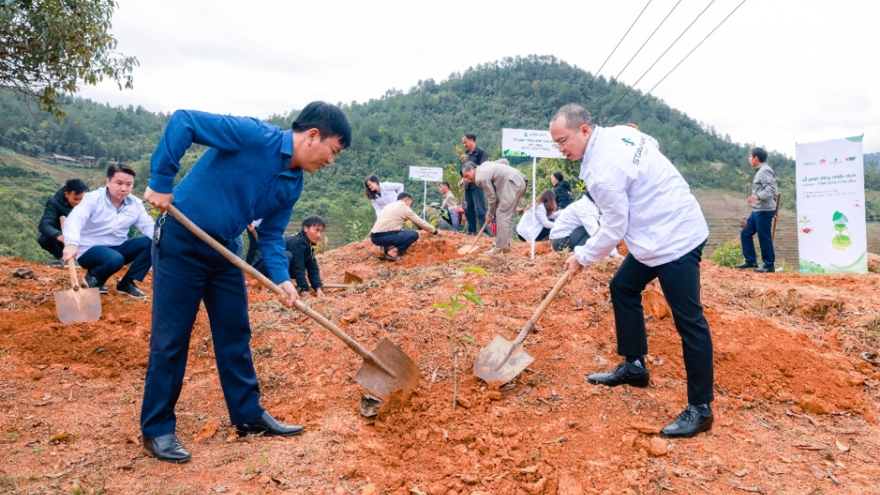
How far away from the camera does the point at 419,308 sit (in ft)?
14.5

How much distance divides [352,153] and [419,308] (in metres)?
47.5

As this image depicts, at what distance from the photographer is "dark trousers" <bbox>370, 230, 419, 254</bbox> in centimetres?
930

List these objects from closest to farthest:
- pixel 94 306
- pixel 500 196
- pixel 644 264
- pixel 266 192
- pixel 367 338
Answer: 1. pixel 266 192
2. pixel 644 264
3. pixel 367 338
4. pixel 94 306
5. pixel 500 196

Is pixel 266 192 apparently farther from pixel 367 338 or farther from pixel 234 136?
pixel 367 338

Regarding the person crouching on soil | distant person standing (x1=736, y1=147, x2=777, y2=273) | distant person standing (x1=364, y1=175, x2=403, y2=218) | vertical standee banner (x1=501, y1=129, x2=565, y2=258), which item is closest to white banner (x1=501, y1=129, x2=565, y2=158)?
vertical standee banner (x1=501, y1=129, x2=565, y2=258)

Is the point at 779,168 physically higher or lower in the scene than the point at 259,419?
higher

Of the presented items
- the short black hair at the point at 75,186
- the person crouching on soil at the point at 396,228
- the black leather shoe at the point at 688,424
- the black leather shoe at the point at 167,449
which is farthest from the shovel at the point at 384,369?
the person crouching on soil at the point at 396,228

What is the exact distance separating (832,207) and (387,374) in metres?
8.13

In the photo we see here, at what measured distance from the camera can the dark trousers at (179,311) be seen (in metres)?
2.60

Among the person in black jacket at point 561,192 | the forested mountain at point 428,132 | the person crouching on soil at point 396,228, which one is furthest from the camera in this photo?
the forested mountain at point 428,132

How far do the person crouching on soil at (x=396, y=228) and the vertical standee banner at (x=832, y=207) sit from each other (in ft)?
19.1

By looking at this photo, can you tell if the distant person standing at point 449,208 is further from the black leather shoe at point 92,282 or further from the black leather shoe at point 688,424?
the black leather shoe at point 688,424

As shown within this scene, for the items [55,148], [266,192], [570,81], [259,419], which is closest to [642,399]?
[259,419]

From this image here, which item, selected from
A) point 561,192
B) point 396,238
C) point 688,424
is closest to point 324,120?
point 688,424
